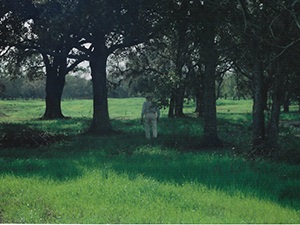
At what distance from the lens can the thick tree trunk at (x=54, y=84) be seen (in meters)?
35.6

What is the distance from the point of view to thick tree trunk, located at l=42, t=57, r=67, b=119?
3559 centimetres

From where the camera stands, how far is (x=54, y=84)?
3600 centimetres

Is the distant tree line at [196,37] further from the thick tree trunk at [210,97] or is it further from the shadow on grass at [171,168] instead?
the shadow on grass at [171,168]

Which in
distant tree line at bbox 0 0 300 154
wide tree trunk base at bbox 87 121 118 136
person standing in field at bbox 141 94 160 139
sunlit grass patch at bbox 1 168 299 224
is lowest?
sunlit grass patch at bbox 1 168 299 224

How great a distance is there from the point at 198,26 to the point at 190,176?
7.16 metres

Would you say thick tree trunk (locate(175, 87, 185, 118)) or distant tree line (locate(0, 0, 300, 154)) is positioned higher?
distant tree line (locate(0, 0, 300, 154))

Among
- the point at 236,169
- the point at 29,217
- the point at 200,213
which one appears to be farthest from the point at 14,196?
the point at 236,169

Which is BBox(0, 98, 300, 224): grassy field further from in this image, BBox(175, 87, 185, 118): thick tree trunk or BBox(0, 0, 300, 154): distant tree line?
BBox(175, 87, 185, 118): thick tree trunk

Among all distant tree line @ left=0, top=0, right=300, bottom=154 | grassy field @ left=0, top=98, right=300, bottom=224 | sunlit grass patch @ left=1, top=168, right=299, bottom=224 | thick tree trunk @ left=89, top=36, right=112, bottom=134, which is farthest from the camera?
thick tree trunk @ left=89, top=36, right=112, bottom=134

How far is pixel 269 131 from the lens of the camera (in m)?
12.3

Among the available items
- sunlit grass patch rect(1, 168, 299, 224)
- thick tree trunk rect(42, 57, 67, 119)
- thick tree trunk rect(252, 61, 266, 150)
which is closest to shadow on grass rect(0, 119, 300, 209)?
sunlit grass patch rect(1, 168, 299, 224)

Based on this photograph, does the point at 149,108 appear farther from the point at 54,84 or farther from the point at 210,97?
the point at 54,84

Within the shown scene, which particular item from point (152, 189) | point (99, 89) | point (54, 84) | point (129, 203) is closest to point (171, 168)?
point (152, 189)

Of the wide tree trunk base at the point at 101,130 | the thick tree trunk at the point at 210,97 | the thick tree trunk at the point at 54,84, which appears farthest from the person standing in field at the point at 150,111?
the thick tree trunk at the point at 54,84
